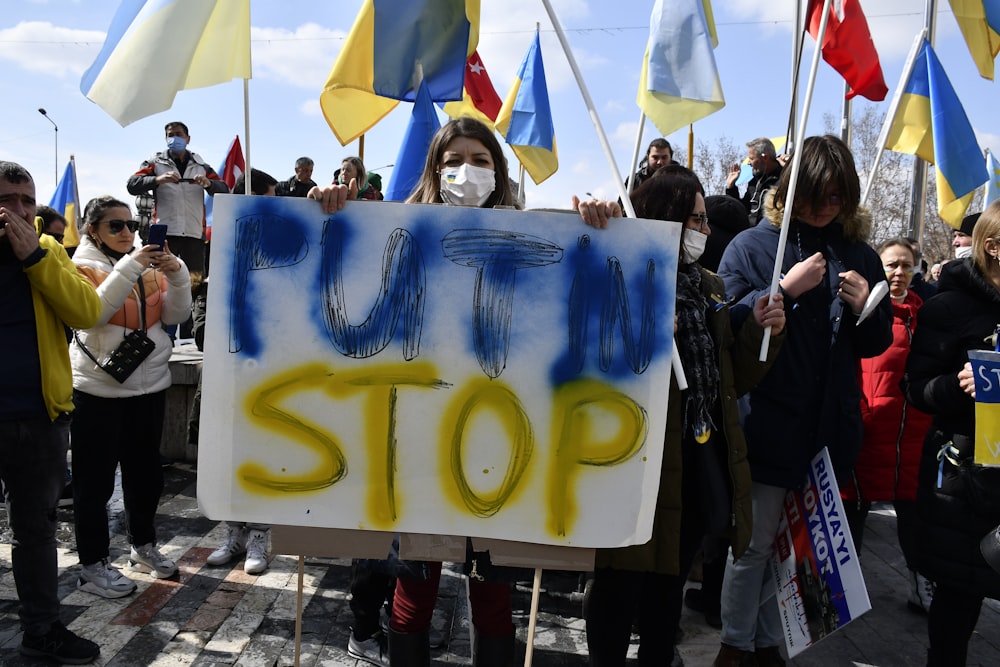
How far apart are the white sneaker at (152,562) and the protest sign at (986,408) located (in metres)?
3.46

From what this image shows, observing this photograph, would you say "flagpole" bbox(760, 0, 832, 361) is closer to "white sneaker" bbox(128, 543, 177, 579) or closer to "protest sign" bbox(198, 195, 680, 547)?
"protest sign" bbox(198, 195, 680, 547)

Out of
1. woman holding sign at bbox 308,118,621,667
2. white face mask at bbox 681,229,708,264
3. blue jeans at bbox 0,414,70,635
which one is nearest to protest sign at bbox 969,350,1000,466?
white face mask at bbox 681,229,708,264

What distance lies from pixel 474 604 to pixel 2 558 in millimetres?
2962

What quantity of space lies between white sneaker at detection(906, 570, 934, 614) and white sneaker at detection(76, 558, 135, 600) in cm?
381

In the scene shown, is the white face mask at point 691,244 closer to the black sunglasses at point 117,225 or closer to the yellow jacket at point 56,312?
the yellow jacket at point 56,312

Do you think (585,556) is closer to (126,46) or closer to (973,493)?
(973,493)

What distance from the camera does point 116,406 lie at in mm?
3570

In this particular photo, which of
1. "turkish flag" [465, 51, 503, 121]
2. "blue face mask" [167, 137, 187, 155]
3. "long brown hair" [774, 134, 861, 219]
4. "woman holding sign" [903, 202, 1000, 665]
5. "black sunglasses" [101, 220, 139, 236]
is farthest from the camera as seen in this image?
"blue face mask" [167, 137, 187, 155]

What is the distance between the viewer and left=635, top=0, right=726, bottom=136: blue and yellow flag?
10.5ft

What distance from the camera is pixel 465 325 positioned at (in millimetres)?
2139

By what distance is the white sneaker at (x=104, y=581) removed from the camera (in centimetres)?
346

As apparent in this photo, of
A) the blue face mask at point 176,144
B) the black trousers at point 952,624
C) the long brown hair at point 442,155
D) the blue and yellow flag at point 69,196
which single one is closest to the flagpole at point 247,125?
the long brown hair at point 442,155

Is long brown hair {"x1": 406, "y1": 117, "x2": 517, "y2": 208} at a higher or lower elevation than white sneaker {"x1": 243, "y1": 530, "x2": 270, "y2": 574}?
higher

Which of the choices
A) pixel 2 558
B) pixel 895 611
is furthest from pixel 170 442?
pixel 895 611
